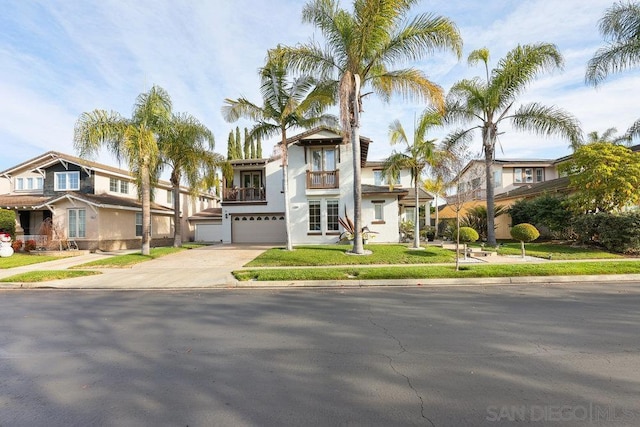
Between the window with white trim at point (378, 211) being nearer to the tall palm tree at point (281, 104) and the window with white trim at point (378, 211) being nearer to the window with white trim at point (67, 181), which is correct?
the tall palm tree at point (281, 104)

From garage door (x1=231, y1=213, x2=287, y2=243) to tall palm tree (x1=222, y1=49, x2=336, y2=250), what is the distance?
7.43 m

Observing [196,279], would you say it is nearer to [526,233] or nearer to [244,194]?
[244,194]

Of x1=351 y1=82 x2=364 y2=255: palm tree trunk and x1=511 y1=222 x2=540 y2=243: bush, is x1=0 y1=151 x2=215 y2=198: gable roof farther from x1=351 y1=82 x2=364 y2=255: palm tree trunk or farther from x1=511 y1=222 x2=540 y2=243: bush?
x1=511 y1=222 x2=540 y2=243: bush

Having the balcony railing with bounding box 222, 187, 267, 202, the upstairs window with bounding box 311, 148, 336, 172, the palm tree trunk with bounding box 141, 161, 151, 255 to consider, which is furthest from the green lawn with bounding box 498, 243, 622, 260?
the palm tree trunk with bounding box 141, 161, 151, 255

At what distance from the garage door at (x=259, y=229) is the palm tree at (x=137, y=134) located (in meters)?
7.23

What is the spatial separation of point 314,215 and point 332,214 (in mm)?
1187

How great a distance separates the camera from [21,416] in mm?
3150

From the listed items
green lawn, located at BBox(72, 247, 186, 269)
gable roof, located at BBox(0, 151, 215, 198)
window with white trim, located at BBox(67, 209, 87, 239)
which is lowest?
green lawn, located at BBox(72, 247, 186, 269)

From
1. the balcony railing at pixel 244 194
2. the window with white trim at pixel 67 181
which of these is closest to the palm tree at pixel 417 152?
the balcony railing at pixel 244 194

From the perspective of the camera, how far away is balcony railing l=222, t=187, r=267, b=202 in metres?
24.2

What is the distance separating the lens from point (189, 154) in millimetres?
19891

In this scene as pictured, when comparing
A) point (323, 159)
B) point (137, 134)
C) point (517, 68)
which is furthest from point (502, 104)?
point (137, 134)

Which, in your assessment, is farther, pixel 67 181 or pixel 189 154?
pixel 67 181

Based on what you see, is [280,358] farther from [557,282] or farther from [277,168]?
[277,168]
